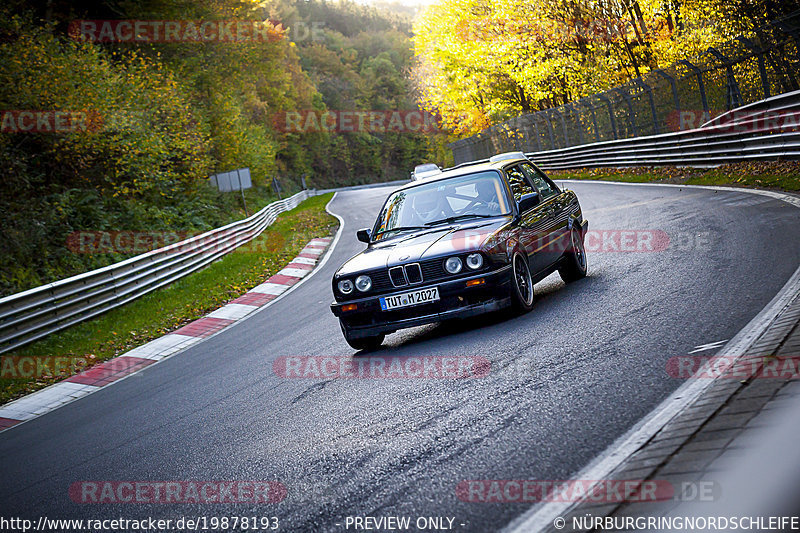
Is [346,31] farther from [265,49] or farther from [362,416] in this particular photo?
[362,416]

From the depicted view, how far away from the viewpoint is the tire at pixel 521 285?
6.64 meters

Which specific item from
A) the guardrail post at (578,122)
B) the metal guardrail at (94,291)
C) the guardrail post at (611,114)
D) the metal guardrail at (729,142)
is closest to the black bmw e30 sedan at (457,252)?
the metal guardrail at (94,291)

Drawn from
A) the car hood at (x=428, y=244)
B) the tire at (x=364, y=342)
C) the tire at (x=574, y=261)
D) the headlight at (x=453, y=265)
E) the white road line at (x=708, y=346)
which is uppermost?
the car hood at (x=428, y=244)

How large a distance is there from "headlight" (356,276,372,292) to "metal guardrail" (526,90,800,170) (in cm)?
933

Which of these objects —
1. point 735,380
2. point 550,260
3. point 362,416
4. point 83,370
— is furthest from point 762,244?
point 83,370

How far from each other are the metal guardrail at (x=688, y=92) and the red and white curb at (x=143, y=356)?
420 inches

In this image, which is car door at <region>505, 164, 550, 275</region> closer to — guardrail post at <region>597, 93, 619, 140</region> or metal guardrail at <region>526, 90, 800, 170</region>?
metal guardrail at <region>526, 90, 800, 170</region>

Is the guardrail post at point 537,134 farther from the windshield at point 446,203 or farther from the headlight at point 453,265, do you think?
the headlight at point 453,265

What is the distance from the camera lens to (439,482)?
3.32 m

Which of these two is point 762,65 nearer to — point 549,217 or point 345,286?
point 549,217

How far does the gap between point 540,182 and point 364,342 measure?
293 centimetres

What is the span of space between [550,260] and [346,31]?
438ft

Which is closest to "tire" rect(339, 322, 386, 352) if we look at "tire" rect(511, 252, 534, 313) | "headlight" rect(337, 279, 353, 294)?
"headlight" rect(337, 279, 353, 294)

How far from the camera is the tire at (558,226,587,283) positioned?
8164 millimetres
